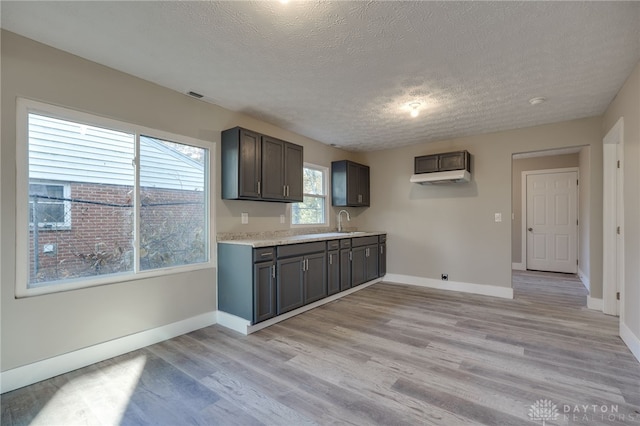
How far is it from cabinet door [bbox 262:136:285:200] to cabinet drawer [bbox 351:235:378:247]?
1459 mm

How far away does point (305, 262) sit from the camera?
3.68 meters

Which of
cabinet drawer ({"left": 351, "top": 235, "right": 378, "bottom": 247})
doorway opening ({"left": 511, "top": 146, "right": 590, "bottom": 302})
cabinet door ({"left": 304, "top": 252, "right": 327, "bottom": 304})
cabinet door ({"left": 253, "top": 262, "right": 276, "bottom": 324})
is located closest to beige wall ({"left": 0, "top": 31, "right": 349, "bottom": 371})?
cabinet door ({"left": 253, "top": 262, "right": 276, "bottom": 324})

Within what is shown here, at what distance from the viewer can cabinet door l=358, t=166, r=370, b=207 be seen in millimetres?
5543

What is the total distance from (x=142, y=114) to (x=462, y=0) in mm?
2764

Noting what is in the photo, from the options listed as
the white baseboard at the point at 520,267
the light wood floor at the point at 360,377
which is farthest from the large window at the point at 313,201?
the white baseboard at the point at 520,267

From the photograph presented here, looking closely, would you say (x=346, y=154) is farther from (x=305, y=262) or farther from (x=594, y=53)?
(x=594, y=53)

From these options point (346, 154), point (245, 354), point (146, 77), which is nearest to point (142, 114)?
point (146, 77)

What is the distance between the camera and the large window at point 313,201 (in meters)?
4.75

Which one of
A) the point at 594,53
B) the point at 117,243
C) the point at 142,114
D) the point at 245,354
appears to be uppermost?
the point at 594,53

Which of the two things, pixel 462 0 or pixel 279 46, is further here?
pixel 279 46

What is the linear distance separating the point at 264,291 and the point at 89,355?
1.52 meters

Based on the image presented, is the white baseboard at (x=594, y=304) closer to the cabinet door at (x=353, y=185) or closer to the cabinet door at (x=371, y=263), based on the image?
the cabinet door at (x=371, y=263)

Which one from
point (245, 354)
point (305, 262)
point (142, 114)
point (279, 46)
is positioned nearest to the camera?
point (279, 46)

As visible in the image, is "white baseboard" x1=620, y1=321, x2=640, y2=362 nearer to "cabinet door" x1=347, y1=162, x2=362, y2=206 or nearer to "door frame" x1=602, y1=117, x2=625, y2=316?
"door frame" x1=602, y1=117, x2=625, y2=316
